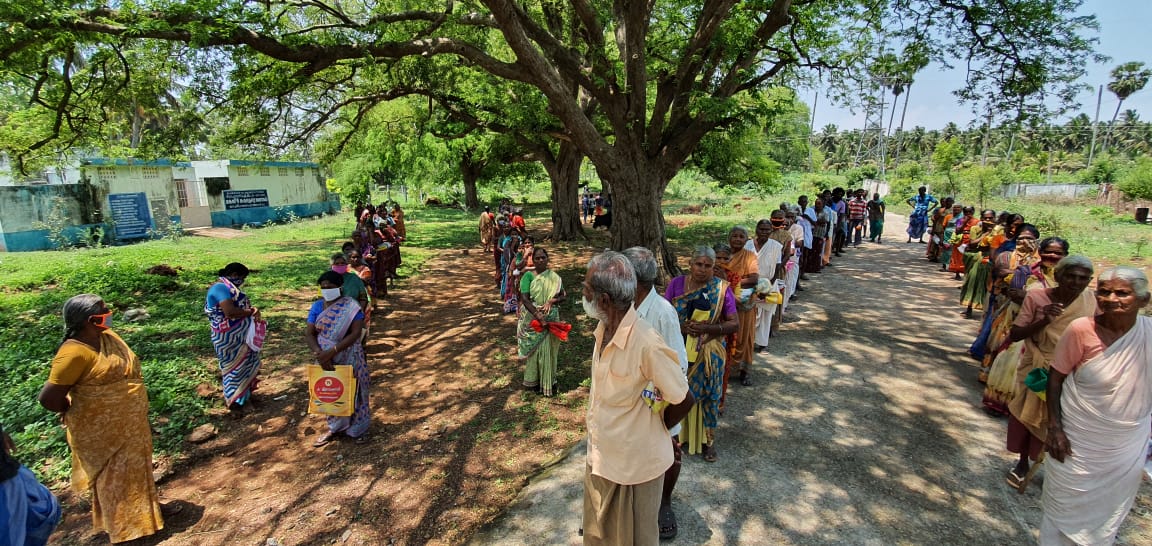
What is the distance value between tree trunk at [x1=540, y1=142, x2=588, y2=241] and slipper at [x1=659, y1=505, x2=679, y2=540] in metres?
12.9

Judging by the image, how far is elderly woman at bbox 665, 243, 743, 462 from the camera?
3496 mm

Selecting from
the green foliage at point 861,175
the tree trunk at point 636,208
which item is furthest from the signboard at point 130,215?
the green foliage at point 861,175

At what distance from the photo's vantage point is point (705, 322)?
3498 millimetres

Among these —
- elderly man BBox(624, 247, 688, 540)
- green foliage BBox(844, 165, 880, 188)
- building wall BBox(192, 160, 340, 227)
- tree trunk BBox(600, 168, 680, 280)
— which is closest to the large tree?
tree trunk BBox(600, 168, 680, 280)

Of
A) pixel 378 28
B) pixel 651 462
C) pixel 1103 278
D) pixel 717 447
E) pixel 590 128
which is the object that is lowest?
pixel 717 447

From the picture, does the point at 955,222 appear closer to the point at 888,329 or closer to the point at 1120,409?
the point at 888,329

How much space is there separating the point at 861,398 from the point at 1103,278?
8.58 ft

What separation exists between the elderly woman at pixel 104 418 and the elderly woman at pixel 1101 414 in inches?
217

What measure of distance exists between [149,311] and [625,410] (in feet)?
28.0

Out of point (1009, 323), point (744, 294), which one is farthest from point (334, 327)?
point (1009, 323)

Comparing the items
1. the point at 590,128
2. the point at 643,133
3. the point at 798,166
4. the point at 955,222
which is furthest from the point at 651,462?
the point at 798,166

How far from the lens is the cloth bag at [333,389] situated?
4.18 meters

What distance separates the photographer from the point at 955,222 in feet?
33.0

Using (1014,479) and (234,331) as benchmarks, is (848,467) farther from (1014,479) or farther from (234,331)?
(234,331)
